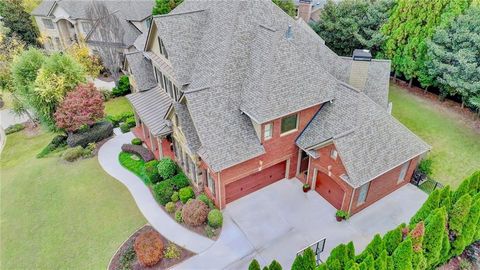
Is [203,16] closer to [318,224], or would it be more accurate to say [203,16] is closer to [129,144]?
[129,144]

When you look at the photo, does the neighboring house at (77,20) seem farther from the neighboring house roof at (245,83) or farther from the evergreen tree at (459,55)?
the evergreen tree at (459,55)

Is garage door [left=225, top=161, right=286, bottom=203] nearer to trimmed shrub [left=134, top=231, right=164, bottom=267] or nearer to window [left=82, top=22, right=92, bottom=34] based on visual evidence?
trimmed shrub [left=134, top=231, right=164, bottom=267]

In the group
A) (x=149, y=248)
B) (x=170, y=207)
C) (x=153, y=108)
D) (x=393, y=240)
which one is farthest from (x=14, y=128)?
(x=393, y=240)

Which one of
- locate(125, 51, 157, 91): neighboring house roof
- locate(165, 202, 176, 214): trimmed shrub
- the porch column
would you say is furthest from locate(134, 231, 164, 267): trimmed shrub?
locate(125, 51, 157, 91): neighboring house roof

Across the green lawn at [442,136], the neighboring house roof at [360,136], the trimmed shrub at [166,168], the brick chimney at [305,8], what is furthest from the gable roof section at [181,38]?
the brick chimney at [305,8]

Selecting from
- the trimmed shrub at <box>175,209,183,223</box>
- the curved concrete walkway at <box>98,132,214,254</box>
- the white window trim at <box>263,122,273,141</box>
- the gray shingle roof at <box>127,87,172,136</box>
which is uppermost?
the white window trim at <box>263,122,273,141</box>

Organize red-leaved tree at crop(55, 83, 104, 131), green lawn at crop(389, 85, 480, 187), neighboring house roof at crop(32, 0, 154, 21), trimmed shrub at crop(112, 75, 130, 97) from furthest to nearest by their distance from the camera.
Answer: neighboring house roof at crop(32, 0, 154, 21)
trimmed shrub at crop(112, 75, 130, 97)
red-leaved tree at crop(55, 83, 104, 131)
green lawn at crop(389, 85, 480, 187)

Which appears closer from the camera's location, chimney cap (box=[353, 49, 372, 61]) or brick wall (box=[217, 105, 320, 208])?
brick wall (box=[217, 105, 320, 208])
